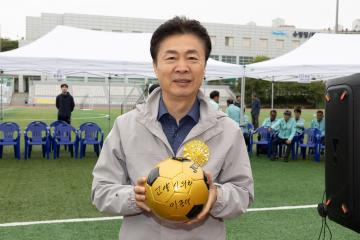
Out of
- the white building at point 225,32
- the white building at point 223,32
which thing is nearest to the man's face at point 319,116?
the white building at point 223,32

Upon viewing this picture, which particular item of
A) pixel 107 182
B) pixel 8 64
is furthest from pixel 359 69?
pixel 107 182

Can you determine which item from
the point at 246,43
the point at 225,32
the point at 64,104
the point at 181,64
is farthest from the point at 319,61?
the point at 246,43

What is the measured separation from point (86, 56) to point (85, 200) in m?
5.56

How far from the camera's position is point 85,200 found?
6.64 metres

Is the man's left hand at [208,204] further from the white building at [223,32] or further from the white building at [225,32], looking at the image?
the white building at [225,32]

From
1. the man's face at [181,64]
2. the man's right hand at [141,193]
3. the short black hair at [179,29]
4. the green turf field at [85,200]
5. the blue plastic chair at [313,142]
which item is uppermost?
the short black hair at [179,29]

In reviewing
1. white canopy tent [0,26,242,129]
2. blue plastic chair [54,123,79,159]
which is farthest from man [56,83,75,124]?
blue plastic chair [54,123,79,159]

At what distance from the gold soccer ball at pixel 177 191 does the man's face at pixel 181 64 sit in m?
0.37

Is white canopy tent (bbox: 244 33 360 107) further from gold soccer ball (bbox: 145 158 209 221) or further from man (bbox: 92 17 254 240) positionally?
gold soccer ball (bbox: 145 158 209 221)

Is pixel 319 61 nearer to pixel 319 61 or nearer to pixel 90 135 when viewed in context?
pixel 319 61

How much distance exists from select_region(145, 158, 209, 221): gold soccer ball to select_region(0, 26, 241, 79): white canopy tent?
9.68 metres

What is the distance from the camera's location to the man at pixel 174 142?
1853 millimetres

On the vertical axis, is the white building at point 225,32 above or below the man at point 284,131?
above

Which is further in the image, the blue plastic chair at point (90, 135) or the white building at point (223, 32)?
the white building at point (223, 32)
